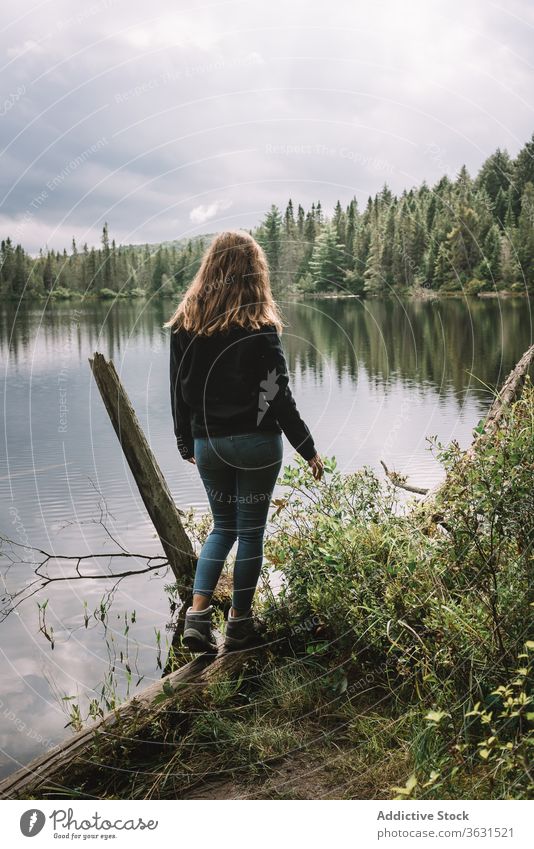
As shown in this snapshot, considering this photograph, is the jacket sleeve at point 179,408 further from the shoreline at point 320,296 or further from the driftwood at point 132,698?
the shoreline at point 320,296

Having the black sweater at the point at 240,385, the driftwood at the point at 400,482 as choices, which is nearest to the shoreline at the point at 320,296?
the driftwood at the point at 400,482

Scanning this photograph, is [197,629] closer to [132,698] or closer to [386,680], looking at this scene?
[132,698]

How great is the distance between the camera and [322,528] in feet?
14.0

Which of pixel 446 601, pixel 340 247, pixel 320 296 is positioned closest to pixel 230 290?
pixel 446 601

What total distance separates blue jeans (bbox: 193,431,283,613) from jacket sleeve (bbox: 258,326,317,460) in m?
0.10

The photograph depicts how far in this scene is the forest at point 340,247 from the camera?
5246mm

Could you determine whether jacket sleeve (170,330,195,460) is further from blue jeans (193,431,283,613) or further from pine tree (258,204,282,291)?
pine tree (258,204,282,291)

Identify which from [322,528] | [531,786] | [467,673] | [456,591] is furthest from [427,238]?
[531,786]

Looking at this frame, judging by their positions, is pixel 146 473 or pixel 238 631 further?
pixel 146 473

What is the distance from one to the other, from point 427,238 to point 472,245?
3127 millimetres

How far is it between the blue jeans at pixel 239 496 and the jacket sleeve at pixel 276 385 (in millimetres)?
97

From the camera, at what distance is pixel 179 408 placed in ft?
11.7

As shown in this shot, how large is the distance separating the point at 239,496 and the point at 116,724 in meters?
1.18

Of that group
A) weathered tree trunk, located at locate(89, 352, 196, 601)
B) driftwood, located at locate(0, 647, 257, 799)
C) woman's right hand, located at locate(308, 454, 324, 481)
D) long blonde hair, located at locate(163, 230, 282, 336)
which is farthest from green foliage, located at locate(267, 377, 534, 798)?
long blonde hair, located at locate(163, 230, 282, 336)
